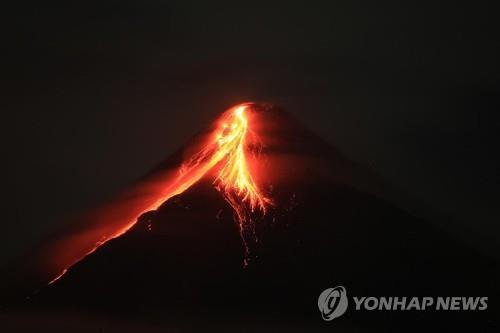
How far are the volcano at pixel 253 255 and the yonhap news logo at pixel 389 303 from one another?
0.48 feet

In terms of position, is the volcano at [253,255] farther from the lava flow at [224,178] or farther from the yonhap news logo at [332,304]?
the yonhap news logo at [332,304]

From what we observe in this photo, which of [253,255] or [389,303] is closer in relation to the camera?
[389,303]

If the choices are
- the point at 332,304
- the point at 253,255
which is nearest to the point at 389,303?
the point at 332,304

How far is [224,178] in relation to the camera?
12.9 meters

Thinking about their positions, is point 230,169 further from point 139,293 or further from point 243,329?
point 243,329

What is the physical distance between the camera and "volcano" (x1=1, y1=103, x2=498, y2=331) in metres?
9.77

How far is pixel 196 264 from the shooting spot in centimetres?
1059

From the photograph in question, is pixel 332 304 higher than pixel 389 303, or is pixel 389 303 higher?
pixel 389 303

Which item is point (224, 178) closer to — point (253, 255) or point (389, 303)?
point (253, 255)

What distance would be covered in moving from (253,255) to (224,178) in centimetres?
258

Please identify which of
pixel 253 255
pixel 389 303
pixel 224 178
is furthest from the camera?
pixel 224 178

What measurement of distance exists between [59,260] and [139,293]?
2569mm

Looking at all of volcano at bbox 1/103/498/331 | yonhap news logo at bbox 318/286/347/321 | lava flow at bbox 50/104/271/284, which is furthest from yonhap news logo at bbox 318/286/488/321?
lava flow at bbox 50/104/271/284

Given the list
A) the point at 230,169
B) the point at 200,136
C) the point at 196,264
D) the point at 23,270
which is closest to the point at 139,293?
the point at 196,264
